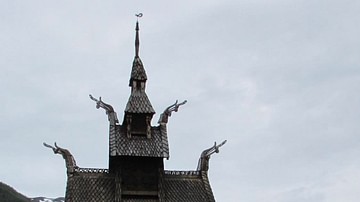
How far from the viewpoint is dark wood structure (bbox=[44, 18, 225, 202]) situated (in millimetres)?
38250

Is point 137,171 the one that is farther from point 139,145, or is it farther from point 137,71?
point 137,71

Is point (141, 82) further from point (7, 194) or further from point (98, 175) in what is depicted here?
point (7, 194)

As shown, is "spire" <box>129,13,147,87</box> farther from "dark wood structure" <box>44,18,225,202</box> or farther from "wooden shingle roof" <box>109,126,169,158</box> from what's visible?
"wooden shingle roof" <box>109,126,169,158</box>

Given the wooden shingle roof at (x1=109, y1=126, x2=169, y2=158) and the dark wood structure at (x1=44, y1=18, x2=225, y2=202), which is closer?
the dark wood structure at (x1=44, y1=18, x2=225, y2=202)

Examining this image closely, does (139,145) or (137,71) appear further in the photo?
(137,71)

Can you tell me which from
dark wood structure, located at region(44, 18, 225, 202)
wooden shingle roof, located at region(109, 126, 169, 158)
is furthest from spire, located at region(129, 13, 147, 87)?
wooden shingle roof, located at region(109, 126, 169, 158)

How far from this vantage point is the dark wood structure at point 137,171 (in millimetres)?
38250

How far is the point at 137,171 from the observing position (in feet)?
128

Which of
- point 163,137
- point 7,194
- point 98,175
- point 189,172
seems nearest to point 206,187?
point 189,172

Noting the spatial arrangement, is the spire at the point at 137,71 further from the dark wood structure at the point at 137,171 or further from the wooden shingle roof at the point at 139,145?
the wooden shingle roof at the point at 139,145

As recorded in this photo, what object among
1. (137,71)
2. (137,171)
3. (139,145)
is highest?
(137,71)

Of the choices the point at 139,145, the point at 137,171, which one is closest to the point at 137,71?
the point at 139,145

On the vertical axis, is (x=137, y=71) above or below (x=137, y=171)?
above

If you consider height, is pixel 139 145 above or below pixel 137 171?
above
